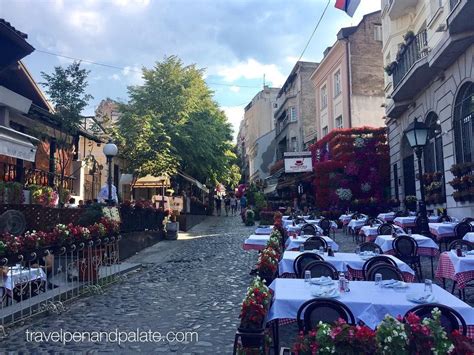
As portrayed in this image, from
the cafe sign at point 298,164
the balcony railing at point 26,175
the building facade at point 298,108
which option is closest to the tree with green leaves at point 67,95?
the balcony railing at point 26,175

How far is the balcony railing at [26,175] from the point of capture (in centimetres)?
1343

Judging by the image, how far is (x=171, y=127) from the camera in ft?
80.8

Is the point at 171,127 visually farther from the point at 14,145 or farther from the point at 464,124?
the point at 14,145

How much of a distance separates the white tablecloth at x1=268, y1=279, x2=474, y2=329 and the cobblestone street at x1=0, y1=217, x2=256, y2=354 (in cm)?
109

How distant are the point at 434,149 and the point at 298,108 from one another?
83.6 feet

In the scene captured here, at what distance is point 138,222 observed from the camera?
1579 centimetres

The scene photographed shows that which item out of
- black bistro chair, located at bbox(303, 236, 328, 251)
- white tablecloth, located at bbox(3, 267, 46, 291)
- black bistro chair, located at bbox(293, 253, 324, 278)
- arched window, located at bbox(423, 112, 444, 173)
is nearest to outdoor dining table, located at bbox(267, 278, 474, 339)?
black bistro chair, located at bbox(293, 253, 324, 278)

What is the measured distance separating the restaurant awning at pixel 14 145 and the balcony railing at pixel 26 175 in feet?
16.9

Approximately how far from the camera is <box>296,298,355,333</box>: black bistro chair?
4082 mm

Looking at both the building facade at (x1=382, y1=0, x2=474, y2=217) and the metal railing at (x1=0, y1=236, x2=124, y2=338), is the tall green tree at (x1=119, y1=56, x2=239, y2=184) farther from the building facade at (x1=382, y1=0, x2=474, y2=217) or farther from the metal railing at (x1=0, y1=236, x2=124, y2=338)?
the metal railing at (x1=0, y1=236, x2=124, y2=338)

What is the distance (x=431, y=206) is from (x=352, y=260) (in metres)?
11.3

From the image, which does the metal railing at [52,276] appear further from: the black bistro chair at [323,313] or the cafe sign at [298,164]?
the cafe sign at [298,164]

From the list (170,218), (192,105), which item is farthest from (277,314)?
(192,105)
